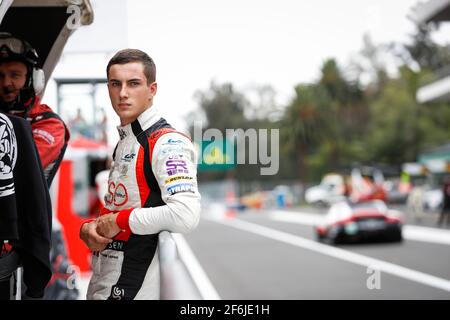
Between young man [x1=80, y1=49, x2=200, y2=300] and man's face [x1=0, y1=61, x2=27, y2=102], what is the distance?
57 centimetres

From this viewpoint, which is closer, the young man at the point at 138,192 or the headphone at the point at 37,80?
the young man at the point at 138,192

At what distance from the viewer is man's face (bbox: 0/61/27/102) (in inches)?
104

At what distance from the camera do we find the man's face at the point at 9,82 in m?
2.63

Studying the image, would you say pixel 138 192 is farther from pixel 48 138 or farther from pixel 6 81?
pixel 6 81

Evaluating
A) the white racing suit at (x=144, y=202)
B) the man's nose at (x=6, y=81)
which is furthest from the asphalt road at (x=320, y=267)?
the man's nose at (x=6, y=81)

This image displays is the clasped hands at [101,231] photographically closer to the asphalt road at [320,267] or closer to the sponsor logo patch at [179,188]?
the sponsor logo patch at [179,188]

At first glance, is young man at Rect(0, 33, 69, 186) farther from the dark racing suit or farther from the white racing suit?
the white racing suit

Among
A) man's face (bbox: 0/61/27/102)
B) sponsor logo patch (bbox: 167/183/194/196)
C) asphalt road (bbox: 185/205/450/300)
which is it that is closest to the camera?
sponsor logo patch (bbox: 167/183/194/196)

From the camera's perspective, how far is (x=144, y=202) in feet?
7.27

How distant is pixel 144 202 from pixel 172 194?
14cm

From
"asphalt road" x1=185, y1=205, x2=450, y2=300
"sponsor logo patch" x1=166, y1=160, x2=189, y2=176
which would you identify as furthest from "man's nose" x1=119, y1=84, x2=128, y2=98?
"asphalt road" x1=185, y1=205, x2=450, y2=300

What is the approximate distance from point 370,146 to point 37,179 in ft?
192

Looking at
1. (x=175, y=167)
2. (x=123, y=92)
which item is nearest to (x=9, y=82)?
(x=123, y=92)
